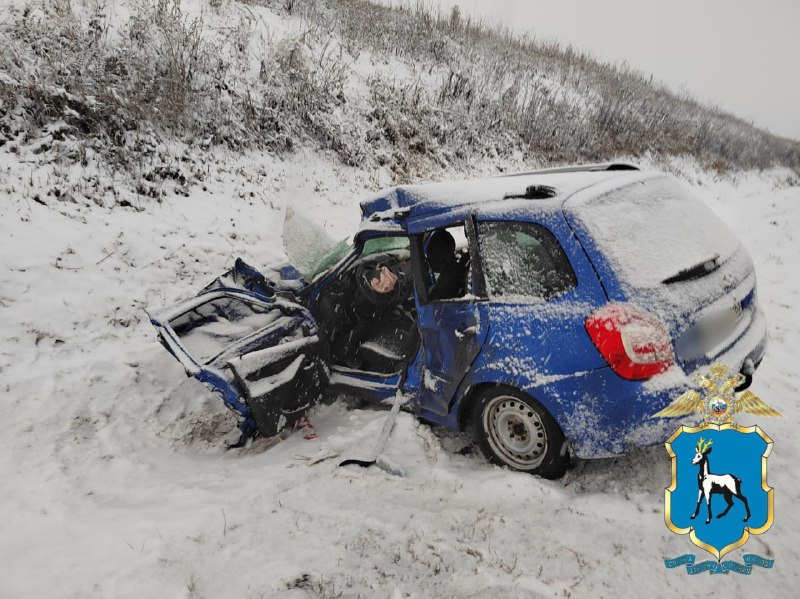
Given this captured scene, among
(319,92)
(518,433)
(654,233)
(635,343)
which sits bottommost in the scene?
(518,433)

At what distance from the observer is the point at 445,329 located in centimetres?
303

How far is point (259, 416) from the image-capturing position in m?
3.35

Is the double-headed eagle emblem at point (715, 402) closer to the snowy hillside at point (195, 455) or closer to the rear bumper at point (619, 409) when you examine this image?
the rear bumper at point (619, 409)

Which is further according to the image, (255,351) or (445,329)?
(255,351)

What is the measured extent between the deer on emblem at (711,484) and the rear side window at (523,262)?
3.22 ft

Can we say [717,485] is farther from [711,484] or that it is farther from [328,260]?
[328,260]

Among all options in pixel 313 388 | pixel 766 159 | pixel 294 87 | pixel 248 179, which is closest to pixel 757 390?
pixel 313 388

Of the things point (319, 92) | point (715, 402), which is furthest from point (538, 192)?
point (319, 92)

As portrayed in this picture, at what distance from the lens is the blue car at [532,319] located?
2361 millimetres

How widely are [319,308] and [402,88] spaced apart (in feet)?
27.6

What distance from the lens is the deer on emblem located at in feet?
7.01

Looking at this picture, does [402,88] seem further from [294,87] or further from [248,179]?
[248,179]

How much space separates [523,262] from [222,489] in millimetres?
2357

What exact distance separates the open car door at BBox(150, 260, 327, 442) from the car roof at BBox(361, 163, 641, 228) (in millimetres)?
1034
